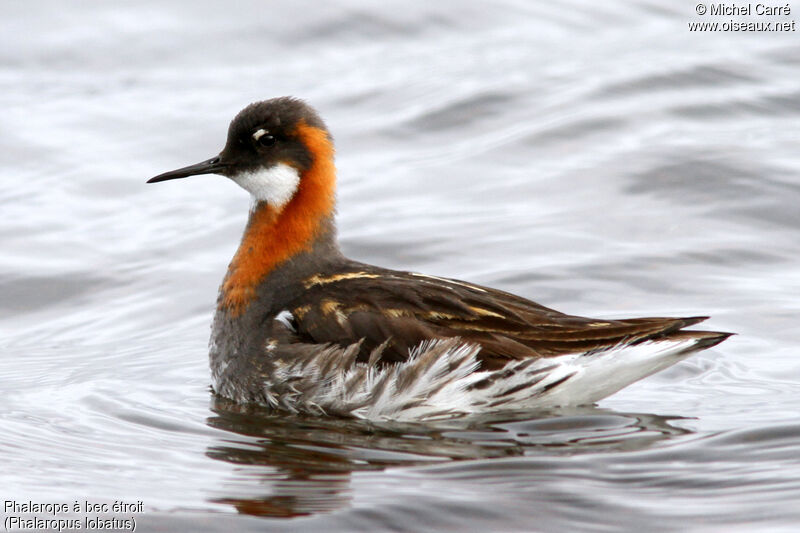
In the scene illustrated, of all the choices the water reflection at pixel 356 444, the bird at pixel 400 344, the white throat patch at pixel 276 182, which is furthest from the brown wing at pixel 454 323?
the white throat patch at pixel 276 182

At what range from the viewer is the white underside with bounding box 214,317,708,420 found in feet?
22.0

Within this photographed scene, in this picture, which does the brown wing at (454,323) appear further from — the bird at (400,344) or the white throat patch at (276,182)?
the white throat patch at (276,182)

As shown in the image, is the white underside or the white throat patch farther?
the white throat patch

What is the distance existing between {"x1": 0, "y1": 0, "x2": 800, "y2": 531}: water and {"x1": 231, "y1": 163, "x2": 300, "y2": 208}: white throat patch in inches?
45.5

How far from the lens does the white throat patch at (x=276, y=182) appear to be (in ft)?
25.2

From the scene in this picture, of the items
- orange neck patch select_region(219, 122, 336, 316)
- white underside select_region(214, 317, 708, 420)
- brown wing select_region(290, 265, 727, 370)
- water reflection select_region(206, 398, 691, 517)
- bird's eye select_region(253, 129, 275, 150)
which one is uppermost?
bird's eye select_region(253, 129, 275, 150)

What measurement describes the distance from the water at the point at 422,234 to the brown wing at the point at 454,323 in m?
0.39

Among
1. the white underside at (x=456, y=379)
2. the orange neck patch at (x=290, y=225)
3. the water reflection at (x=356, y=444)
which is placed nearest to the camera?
the water reflection at (x=356, y=444)

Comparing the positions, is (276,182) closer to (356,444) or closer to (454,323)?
(454,323)

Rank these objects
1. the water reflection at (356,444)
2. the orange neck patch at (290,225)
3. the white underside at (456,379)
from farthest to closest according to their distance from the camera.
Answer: the orange neck patch at (290,225), the white underside at (456,379), the water reflection at (356,444)

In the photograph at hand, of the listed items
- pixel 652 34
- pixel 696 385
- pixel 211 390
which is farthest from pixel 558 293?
pixel 652 34

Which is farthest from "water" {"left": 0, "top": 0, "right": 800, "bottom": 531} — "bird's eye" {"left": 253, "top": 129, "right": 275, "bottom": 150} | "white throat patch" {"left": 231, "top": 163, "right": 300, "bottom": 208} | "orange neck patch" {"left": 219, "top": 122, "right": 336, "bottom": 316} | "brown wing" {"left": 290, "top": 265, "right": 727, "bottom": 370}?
"bird's eye" {"left": 253, "top": 129, "right": 275, "bottom": 150}

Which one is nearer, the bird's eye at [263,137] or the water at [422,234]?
the water at [422,234]

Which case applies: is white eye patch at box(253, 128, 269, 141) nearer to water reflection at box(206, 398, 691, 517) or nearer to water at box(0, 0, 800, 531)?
water at box(0, 0, 800, 531)
